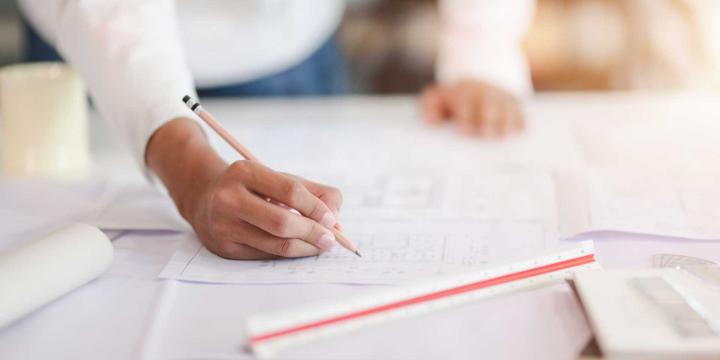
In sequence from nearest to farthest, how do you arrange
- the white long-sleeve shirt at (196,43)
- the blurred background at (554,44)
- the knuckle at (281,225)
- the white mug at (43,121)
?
the knuckle at (281,225) → the white long-sleeve shirt at (196,43) → the white mug at (43,121) → the blurred background at (554,44)

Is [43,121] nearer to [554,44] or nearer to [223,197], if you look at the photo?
[223,197]

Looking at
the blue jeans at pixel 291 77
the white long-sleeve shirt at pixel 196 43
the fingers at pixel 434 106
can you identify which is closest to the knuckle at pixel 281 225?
the white long-sleeve shirt at pixel 196 43

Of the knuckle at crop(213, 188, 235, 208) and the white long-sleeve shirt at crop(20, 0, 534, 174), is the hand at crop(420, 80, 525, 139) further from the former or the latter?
the knuckle at crop(213, 188, 235, 208)

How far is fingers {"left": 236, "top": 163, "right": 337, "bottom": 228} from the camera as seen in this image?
2.27 ft

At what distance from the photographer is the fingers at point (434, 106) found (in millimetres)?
1215

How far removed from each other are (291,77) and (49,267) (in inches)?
29.6

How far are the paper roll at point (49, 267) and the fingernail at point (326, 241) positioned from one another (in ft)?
0.62

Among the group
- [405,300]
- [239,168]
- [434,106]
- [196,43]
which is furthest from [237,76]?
[405,300]

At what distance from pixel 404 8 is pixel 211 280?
6.75ft

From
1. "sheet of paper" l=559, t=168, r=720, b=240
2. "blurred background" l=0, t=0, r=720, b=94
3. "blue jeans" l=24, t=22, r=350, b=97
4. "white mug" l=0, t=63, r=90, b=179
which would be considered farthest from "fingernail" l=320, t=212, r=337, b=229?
"blurred background" l=0, t=0, r=720, b=94

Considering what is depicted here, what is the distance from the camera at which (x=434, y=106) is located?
1.22 metres

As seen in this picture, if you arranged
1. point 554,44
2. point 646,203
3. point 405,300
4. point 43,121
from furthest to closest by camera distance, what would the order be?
point 554,44 → point 43,121 → point 646,203 → point 405,300

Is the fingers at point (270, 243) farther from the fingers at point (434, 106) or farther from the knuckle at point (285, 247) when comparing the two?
the fingers at point (434, 106)

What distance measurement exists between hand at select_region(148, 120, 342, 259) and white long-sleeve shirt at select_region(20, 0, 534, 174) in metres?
0.17
